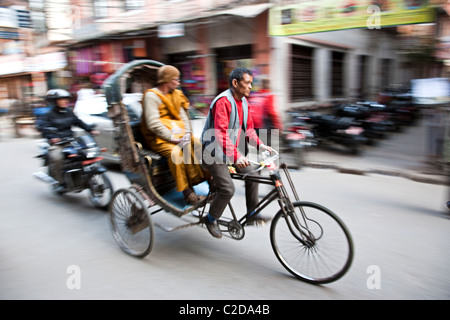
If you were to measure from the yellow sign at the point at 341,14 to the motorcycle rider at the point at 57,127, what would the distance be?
463cm

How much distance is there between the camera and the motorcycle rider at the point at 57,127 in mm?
4910

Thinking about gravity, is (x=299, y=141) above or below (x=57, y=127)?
below

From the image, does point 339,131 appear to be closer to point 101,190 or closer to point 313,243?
point 101,190

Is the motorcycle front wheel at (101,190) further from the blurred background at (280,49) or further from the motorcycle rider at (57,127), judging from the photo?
the blurred background at (280,49)

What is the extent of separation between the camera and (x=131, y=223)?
133 inches

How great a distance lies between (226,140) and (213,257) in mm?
1192

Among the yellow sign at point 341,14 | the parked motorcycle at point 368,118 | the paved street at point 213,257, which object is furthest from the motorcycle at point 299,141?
the yellow sign at point 341,14
